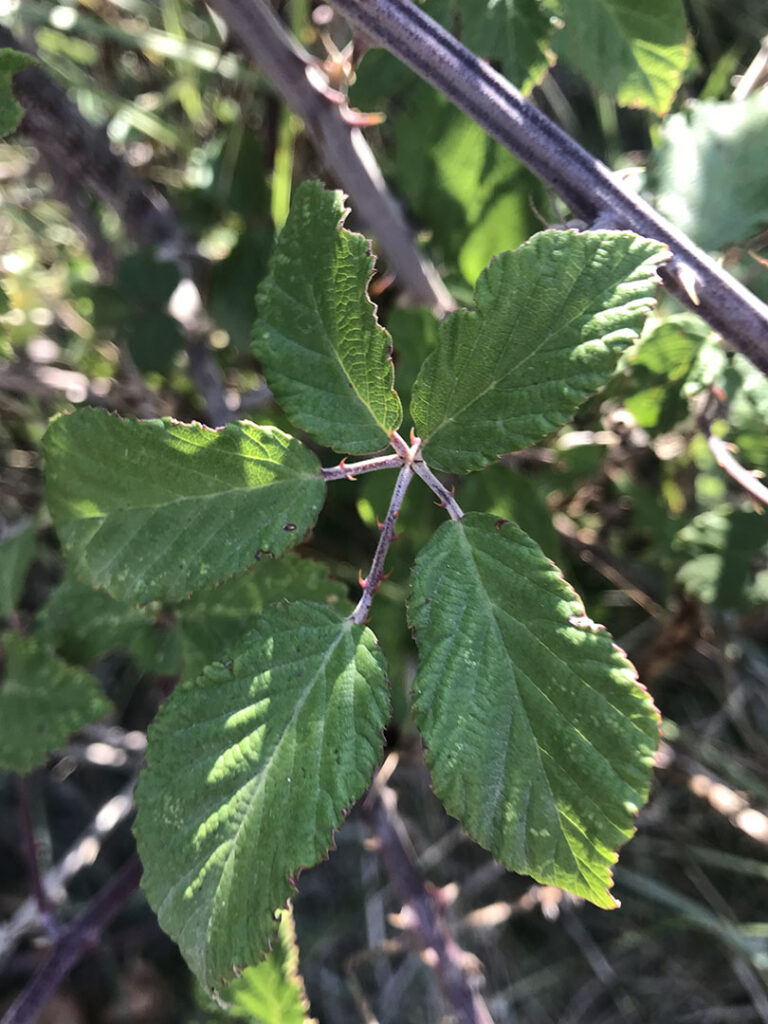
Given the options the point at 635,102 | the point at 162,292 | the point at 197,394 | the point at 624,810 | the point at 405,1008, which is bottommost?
the point at 405,1008

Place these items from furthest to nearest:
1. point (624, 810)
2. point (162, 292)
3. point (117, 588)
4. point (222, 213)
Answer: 1. point (222, 213)
2. point (162, 292)
3. point (117, 588)
4. point (624, 810)

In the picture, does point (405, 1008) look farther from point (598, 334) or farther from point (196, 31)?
point (196, 31)

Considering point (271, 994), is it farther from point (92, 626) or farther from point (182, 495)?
point (182, 495)

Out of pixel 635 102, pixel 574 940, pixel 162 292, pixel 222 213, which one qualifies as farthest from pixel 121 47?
pixel 574 940

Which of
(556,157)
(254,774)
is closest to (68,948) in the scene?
(254,774)

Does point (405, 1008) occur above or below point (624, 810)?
below

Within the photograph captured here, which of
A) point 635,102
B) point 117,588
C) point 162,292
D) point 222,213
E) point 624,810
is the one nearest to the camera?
point 624,810

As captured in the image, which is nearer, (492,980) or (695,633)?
(695,633)
